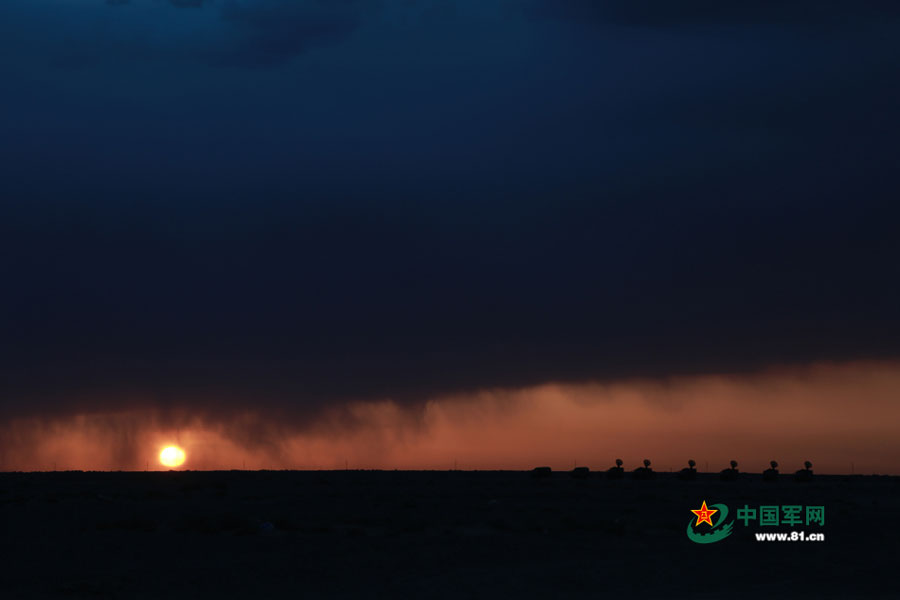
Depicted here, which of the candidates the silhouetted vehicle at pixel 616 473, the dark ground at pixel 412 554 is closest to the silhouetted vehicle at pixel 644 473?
the silhouetted vehicle at pixel 616 473

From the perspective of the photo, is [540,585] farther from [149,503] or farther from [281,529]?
[149,503]

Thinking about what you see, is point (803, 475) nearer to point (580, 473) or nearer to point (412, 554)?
point (580, 473)

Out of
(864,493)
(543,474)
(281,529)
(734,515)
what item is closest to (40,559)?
(281,529)

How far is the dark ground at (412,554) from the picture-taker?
29500mm

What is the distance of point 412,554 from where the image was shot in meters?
35.8

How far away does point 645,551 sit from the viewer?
37719mm

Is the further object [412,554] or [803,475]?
[803,475]

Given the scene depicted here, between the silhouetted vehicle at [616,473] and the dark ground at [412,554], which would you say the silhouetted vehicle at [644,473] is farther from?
the dark ground at [412,554]

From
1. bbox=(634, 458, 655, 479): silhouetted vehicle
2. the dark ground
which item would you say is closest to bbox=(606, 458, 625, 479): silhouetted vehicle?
bbox=(634, 458, 655, 479): silhouetted vehicle

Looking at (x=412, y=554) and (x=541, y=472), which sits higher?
(x=541, y=472)

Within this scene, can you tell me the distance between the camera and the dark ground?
2950cm

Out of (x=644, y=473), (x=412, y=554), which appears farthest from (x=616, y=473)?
(x=412, y=554)

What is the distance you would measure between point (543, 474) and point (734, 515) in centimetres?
7043

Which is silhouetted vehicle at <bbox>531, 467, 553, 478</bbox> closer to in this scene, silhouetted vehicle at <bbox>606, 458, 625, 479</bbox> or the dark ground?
silhouetted vehicle at <bbox>606, 458, 625, 479</bbox>
